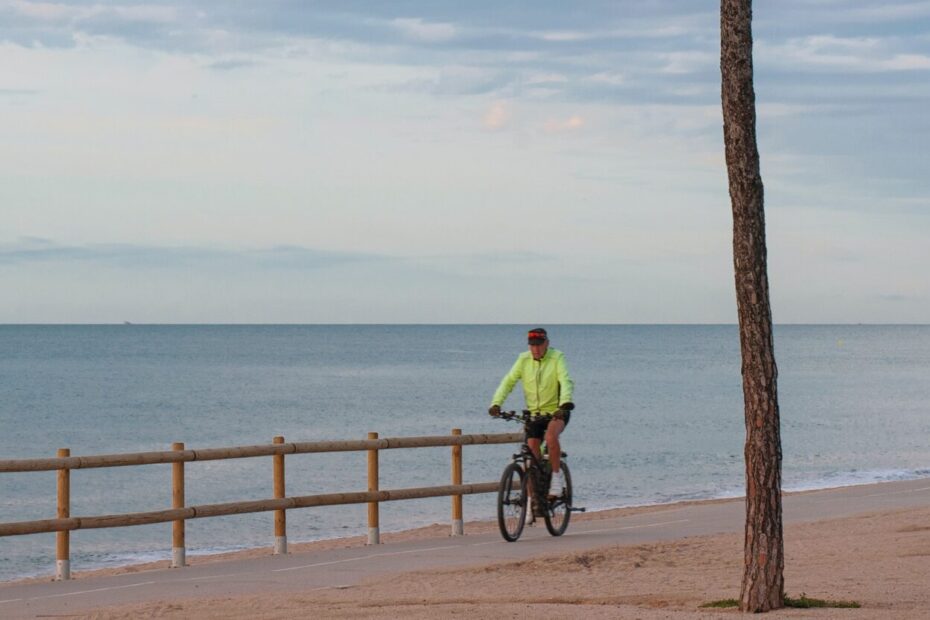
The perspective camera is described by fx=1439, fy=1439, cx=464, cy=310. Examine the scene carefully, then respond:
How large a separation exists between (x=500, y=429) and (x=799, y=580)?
43.3m

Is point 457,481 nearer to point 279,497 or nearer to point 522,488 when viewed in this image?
point 522,488

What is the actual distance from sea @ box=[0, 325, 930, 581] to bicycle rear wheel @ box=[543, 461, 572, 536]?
7112mm

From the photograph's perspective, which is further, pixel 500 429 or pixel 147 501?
pixel 500 429

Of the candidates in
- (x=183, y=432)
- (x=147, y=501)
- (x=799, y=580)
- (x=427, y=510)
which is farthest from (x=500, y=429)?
(x=799, y=580)

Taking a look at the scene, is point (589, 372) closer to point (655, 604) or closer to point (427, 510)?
point (427, 510)

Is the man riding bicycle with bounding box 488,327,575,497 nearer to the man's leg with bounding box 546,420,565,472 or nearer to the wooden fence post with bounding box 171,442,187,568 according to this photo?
the man's leg with bounding box 546,420,565,472

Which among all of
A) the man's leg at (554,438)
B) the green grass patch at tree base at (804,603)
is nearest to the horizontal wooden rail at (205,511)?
the man's leg at (554,438)

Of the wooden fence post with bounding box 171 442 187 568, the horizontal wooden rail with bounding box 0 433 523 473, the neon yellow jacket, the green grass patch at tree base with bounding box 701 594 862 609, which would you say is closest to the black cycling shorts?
the neon yellow jacket

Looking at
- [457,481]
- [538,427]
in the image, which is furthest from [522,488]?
[457,481]

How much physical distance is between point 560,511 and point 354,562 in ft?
8.64

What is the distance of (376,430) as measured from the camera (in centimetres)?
5394

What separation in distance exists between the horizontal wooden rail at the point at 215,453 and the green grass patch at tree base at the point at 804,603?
16.2ft

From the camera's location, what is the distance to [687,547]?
528 inches

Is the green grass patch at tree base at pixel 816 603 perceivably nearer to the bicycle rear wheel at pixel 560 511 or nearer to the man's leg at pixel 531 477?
the man's leg at pixel 531 477
